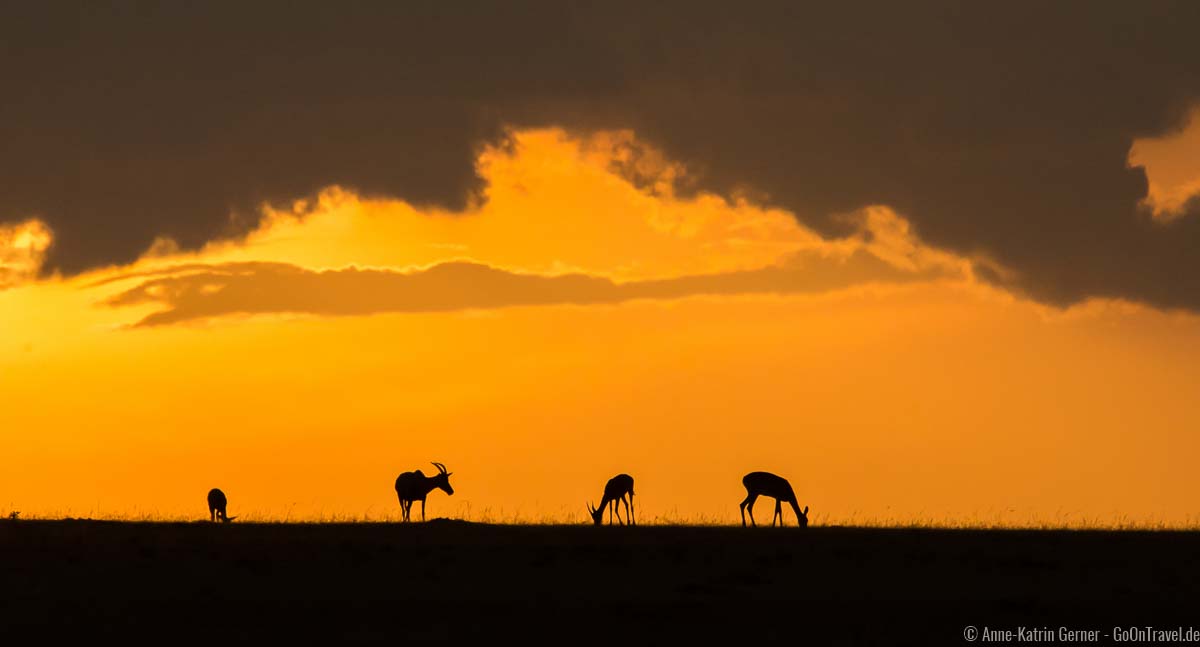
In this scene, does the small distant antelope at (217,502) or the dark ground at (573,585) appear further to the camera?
the small distant antelope at (217,502)

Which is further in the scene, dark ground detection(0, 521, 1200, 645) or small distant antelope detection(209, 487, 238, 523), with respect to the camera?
small distant antelope detection(209, 487, 238, 523)

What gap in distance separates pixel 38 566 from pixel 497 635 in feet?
36.1

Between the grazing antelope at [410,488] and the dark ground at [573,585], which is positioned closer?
the dark ground at [573,585]

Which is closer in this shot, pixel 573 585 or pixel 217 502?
pixel 573 585

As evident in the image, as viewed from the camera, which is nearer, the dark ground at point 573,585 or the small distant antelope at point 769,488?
the dark ground at point 573,585

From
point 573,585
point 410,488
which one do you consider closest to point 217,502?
point 410,488

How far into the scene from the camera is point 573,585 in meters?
29.7

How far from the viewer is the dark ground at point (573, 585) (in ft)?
84.8

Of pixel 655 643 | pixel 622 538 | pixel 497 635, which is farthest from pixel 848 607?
pixel 622 538

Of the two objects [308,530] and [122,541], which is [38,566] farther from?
[308,530]

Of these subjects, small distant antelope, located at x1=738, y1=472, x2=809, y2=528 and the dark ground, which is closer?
the dark ground

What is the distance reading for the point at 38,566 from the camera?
31.6 meters

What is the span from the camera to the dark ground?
25.8 m

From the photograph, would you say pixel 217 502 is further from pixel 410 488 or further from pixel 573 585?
pixel 573 585
